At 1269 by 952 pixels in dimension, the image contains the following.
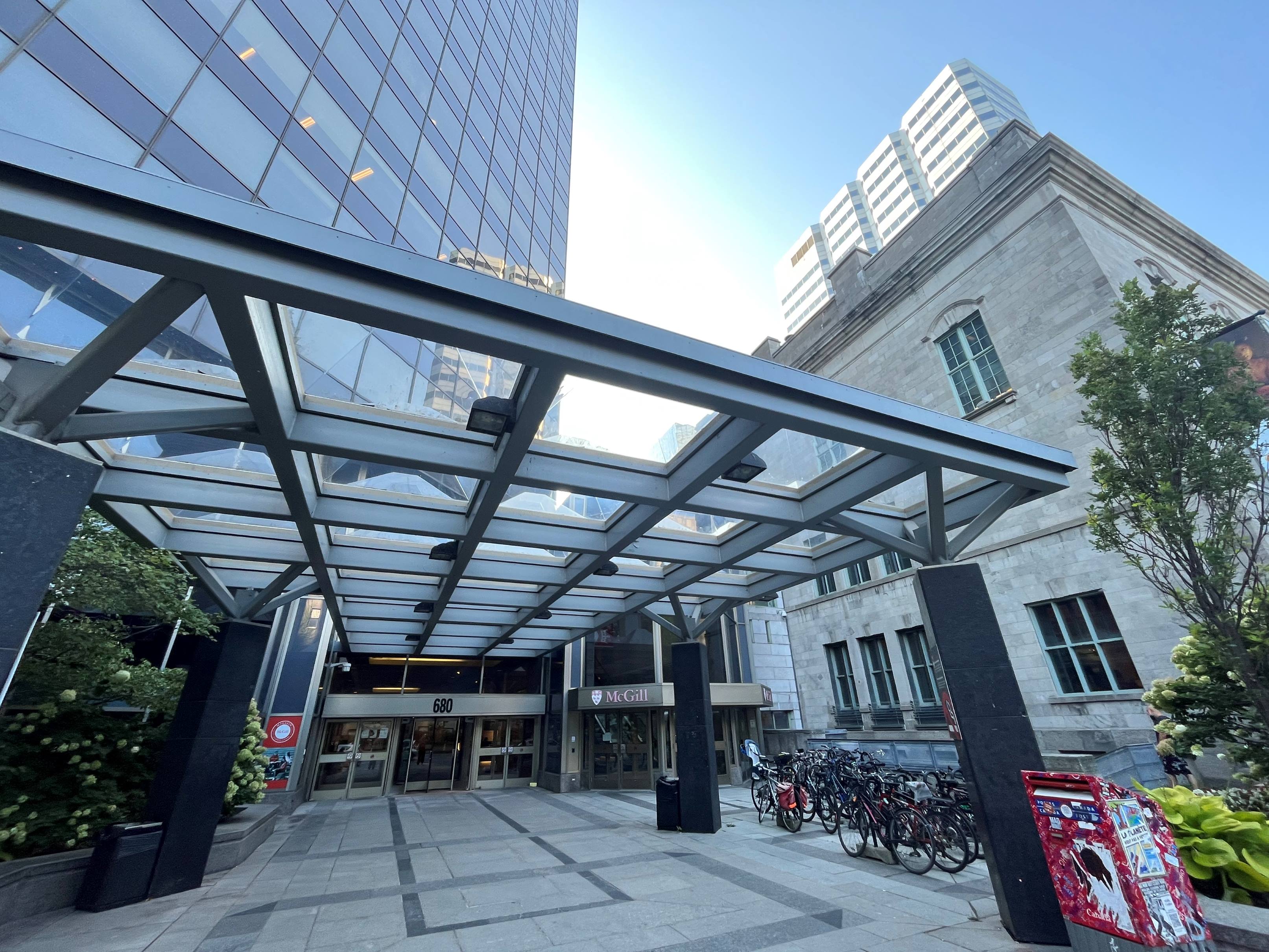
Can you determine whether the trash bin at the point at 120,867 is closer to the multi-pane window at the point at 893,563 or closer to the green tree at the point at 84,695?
the green tree at the point at 84,695

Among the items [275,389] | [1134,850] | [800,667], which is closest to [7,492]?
[275,389]

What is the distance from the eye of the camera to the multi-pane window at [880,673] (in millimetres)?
18406

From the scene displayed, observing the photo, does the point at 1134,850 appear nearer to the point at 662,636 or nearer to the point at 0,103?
the point at 0,103

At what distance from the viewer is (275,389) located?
452 centimetres

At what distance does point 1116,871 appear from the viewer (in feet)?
12.9

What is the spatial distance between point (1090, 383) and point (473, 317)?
7304mm

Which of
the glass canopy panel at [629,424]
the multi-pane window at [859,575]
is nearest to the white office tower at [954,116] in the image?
the multi-pane window at [859,575]

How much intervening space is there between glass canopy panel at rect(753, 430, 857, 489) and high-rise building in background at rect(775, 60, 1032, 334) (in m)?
77.8

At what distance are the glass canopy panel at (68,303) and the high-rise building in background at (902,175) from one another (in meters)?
81.0

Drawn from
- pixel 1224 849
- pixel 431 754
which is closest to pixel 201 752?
pixel 1224 849

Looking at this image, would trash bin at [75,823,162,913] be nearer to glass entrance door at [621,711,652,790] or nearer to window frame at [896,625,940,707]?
glass entrance door at [621,711,652,790]

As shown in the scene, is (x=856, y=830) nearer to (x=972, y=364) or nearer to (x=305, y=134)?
(x=972, y=364)

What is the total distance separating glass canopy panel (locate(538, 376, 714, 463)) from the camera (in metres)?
6.10

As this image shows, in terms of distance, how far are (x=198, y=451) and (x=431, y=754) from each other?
17.3 m
